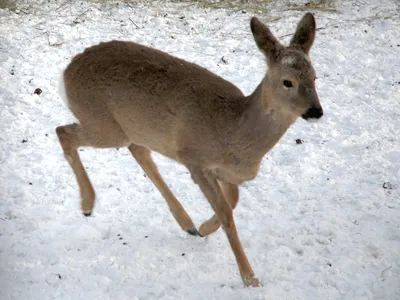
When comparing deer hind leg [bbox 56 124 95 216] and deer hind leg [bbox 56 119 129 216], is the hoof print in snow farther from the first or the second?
deer hind leg [bbox 56 124 95 216]

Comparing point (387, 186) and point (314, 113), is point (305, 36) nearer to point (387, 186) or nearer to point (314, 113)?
point (314, 113)

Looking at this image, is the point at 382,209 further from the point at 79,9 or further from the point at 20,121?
the point at 79,9

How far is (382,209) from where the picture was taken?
4.66m

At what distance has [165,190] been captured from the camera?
15.1ft

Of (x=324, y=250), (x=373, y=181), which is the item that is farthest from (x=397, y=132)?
(x=324, y=250)

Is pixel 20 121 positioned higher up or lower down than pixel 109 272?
lower down

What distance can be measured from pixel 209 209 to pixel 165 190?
48 cm

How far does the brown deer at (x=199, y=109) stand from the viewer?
358 cm

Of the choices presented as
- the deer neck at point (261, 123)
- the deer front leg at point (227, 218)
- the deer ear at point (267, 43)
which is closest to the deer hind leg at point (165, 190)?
the deer front leg at point (227, 218)

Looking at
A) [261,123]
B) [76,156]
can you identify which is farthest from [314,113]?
[76,156]

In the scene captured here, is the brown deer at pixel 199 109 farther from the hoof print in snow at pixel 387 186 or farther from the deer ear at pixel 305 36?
the hoof print in snow at pixel 387 186

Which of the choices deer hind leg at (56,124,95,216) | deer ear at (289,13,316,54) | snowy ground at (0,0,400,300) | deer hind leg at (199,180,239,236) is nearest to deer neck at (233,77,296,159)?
deer ear at (289,13,316,54)

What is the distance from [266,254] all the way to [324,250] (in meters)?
0.45

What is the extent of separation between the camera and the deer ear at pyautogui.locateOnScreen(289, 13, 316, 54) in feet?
12.2
